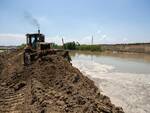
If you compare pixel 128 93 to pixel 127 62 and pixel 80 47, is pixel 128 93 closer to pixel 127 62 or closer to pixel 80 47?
pixel 127 62

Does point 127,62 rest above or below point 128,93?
above

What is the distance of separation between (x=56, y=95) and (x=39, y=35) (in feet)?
30.9

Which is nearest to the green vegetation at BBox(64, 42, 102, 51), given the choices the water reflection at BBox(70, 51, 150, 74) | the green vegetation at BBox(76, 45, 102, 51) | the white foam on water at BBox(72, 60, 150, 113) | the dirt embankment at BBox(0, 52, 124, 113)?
the green vegetation at BBox(76, 45, 102, 51)

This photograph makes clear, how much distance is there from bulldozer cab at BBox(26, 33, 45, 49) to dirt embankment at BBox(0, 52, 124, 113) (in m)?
3.26

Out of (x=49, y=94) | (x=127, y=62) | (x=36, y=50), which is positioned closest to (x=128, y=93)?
(x=49, y=94)

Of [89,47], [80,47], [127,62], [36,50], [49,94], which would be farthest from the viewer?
[80,47]

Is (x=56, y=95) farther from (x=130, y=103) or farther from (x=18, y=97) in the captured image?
(x=130, y=103)

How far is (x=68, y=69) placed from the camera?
12.5 m

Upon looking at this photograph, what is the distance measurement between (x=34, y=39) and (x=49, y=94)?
9422mm

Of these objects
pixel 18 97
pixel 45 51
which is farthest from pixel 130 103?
pixel 45 51

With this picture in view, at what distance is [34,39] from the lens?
653 inches

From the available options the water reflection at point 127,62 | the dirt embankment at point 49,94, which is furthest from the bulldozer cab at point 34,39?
the water reflection at point 127,62

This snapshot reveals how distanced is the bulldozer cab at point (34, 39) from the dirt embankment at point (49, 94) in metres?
3.26

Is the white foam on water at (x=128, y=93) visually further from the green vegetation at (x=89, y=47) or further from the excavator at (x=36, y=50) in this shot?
the green vegetation at (x=89, y=47)
